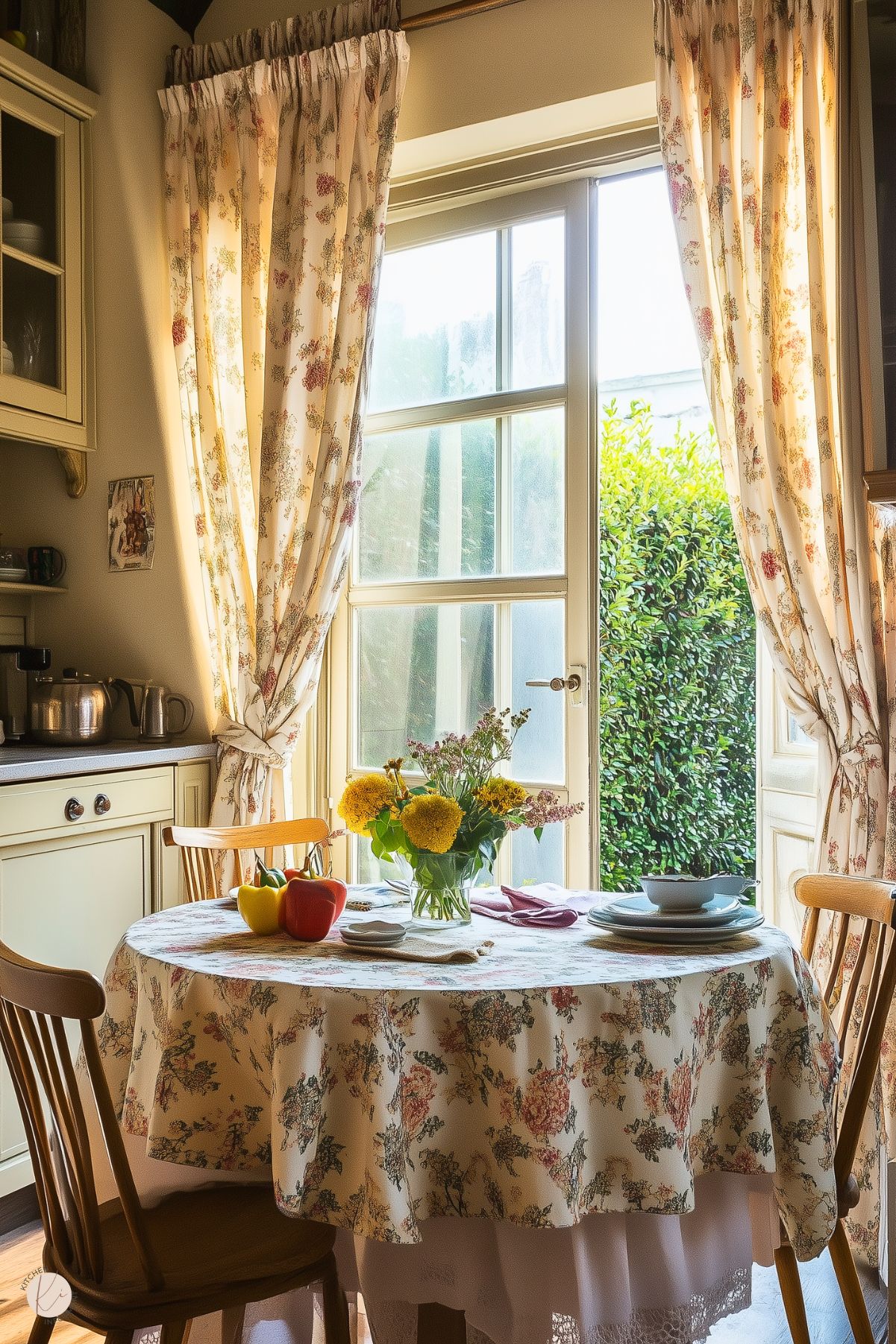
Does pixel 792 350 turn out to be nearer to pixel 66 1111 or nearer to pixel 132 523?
pixel 132 523

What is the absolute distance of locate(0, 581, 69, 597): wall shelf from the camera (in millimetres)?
3155

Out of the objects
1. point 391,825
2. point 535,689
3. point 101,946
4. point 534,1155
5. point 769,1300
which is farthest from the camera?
point 535,689

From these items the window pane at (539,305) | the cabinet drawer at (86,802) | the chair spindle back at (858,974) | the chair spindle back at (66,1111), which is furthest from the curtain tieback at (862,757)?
the cabinet drawer at (86,802)

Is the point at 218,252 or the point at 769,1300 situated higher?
the point at 218,252

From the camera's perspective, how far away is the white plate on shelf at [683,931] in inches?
61.3

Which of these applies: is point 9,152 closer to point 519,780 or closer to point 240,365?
point 240,365

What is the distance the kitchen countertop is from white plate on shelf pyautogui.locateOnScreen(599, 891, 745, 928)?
4.53 feet

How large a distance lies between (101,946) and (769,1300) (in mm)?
1691

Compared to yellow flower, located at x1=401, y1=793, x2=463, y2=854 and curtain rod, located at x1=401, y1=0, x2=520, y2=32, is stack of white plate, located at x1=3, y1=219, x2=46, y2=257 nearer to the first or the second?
curtain rod, located at x1=401, y1=0, x2=520, y2=32

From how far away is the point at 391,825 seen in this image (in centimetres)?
171

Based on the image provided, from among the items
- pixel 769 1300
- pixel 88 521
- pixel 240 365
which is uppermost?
pixel 240 365

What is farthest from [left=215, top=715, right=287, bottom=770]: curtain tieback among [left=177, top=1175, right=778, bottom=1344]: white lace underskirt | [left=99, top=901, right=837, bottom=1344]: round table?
[left=177, top=1175, right=778, bottom=1344]: white lace underskirt

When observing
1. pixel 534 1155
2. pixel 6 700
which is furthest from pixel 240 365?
pixel 534 1155

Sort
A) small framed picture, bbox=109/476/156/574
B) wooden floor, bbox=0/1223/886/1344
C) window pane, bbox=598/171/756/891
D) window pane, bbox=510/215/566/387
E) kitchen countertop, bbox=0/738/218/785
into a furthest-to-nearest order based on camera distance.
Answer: window pane, bbox=598/171/756/891 → small framed picture, bbox=109/476/156/574 → window pane, bbox=510/215/566/387 → kitchen countertop, bbox=0/738/218/785 → wooden floor, bbox=0/1223/886/1344
